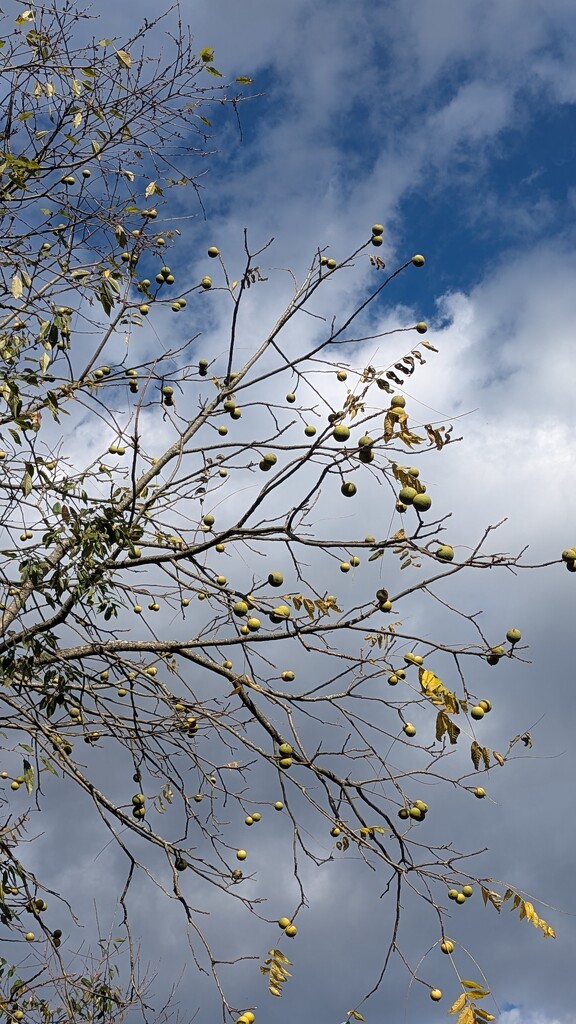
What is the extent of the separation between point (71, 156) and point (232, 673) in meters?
2.67

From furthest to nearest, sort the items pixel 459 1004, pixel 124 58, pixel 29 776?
1. pixel 124 58
2. pixel 29 776
3. pixel 459 1004

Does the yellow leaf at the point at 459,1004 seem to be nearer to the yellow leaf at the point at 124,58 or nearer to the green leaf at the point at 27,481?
the green leaf at the point at 27,481

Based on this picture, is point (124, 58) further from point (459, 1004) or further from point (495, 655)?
point (459, 1004)

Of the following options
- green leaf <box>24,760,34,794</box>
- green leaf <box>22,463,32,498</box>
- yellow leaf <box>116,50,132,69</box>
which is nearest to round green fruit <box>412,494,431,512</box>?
green leaf <box>22,463,32,498</box>

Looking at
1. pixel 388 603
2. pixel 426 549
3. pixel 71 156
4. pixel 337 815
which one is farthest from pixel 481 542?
pixel 71 156

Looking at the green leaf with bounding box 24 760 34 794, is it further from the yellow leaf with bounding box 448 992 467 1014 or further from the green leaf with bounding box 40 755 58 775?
the yellow leaf with bounding box 448 992 467 1014

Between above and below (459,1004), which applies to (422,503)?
above

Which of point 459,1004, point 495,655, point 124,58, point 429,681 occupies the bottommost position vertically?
point 459,1004

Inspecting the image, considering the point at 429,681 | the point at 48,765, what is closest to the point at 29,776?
the point at 48,765

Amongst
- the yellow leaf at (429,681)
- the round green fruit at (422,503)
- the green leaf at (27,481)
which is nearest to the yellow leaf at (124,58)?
the green leaf at (27,481)

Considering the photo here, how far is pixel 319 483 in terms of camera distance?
3127mm

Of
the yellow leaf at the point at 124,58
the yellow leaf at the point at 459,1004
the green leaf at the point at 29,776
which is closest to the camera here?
the yellow leaf at the point at 459,1004

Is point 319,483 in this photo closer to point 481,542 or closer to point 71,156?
point 481,542

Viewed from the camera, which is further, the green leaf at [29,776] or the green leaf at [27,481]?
the green leaf at [29,776]
